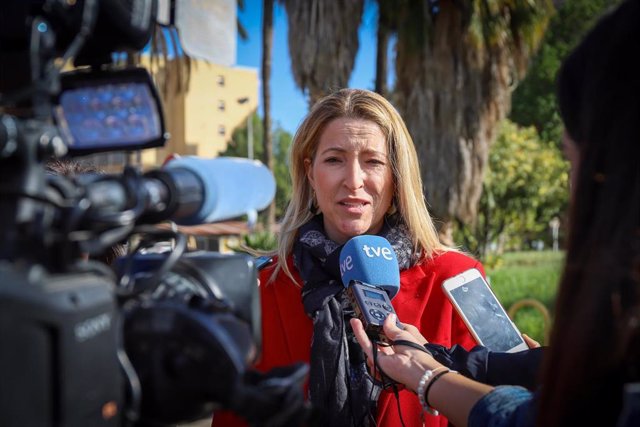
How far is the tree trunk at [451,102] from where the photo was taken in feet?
32.2

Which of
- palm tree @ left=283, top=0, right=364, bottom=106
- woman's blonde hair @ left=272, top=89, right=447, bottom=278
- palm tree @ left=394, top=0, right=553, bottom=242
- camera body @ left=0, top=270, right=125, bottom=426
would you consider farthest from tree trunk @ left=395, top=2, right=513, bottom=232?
camera body @ left=0, top=270, right=125, bottom=426

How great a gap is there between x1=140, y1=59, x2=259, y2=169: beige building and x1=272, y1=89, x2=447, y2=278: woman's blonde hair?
122 ft

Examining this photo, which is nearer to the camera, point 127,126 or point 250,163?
point 127,126

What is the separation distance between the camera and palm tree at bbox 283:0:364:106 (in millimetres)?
9797

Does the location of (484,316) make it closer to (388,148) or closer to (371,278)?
(371,278)

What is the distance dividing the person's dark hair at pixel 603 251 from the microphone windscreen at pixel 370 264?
92 cm

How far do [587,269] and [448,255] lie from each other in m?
1.37

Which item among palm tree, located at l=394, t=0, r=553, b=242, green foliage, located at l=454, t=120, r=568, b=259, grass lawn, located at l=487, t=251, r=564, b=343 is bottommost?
grass lawn, located at l=487, t=251, r=564, b=343

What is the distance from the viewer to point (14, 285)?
2.54 ft

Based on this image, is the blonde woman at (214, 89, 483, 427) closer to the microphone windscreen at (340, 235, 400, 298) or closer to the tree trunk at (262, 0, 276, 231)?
the microphone windscreen at (340, 235, 400, 298)

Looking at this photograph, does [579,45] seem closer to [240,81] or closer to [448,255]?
[448,255]

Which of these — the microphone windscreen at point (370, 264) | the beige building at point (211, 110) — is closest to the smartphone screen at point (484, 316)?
the microphone windscreen at point (370, 264)

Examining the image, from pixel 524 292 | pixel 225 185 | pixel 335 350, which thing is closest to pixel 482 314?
pixel 335 350

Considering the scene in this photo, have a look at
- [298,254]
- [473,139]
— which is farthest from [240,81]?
[298,254]
